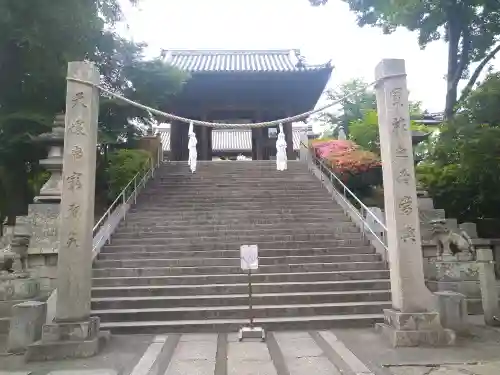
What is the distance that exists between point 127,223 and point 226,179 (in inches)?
175

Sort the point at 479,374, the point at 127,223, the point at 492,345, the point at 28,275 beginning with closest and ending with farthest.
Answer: the point at 479,374 < the point at 492,345 < the point at 28,275 < the point at 127,223

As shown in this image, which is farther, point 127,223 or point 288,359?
point 127,223

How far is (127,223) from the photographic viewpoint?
1098 centimetres

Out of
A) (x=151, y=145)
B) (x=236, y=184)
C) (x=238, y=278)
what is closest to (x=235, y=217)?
(x=236, y=184)

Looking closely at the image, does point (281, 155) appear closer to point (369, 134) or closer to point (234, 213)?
point (234, 213)

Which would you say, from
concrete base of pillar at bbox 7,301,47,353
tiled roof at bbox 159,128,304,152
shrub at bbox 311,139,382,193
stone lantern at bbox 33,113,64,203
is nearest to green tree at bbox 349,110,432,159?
shrub at bbox 311,139,382,193

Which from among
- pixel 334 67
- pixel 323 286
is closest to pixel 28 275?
pixel 323 286

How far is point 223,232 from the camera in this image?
413 inches

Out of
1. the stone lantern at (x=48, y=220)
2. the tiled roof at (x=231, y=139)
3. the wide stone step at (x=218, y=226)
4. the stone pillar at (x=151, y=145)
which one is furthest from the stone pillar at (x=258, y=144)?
the stone lantern at (x=48, y=220)

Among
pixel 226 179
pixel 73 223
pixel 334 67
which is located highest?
pixel 334 67

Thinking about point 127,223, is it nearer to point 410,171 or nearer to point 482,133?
point 410,171

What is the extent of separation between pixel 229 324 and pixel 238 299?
2.64ft

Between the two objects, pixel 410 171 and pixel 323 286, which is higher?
pixel 410 171

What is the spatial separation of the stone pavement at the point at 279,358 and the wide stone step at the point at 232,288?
5.03ft
